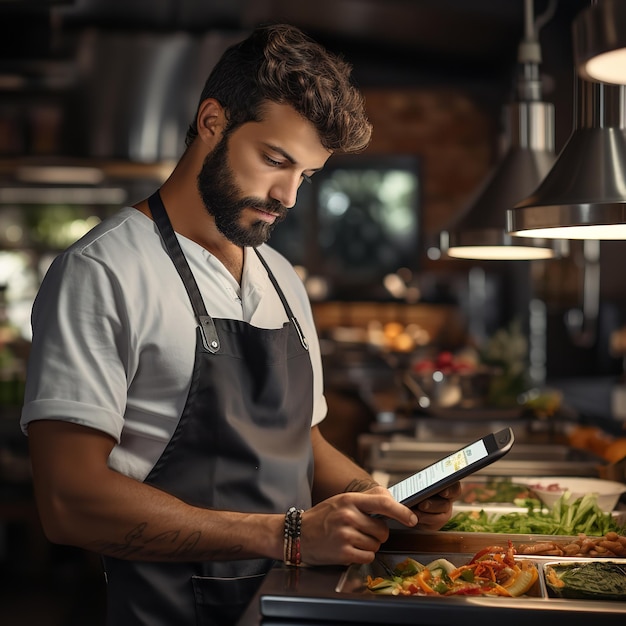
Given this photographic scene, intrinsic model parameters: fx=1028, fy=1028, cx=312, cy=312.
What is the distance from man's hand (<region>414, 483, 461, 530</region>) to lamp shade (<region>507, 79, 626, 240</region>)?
0.53 metres

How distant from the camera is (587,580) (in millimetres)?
1705

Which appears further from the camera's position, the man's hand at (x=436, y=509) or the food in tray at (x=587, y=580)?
the man's hand at (x=436, y=509)

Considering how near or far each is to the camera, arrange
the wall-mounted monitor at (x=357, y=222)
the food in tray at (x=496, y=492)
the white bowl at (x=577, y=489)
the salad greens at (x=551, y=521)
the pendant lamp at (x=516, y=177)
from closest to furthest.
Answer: the salad greens at (x=551, y=521), the white bowl at (x=577, y=489), the food in tray at (x=496, y=492), the pendant lamp at (x=516, y=177), the wall-mounted monitor at (x=357, y=222)

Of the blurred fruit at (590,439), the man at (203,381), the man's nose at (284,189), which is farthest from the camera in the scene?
the blurred fruit at (590,439)

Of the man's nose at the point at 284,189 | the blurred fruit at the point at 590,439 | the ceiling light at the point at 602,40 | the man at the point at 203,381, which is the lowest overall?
the blurred fruit at the point at 590,439

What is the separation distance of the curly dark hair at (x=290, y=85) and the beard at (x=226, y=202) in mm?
69

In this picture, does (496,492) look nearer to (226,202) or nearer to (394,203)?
(226,202)

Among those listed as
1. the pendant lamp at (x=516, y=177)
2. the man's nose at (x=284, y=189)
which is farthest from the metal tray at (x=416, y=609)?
the pendant lamp at (x=516, y=177)

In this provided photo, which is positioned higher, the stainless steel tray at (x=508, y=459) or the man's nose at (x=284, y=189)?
the man's nose at (x=284, y=189)

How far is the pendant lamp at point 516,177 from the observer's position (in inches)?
114

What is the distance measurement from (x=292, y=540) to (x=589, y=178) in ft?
2.75

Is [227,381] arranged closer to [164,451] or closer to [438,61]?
[164,451]

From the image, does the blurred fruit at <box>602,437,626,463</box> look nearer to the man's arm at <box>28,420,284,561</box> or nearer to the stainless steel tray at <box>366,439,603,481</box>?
the stainless steel tray at <box>366,439,603,481</box>

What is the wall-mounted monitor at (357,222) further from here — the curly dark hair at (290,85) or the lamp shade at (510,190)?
the curly dark hair at (290,85)
